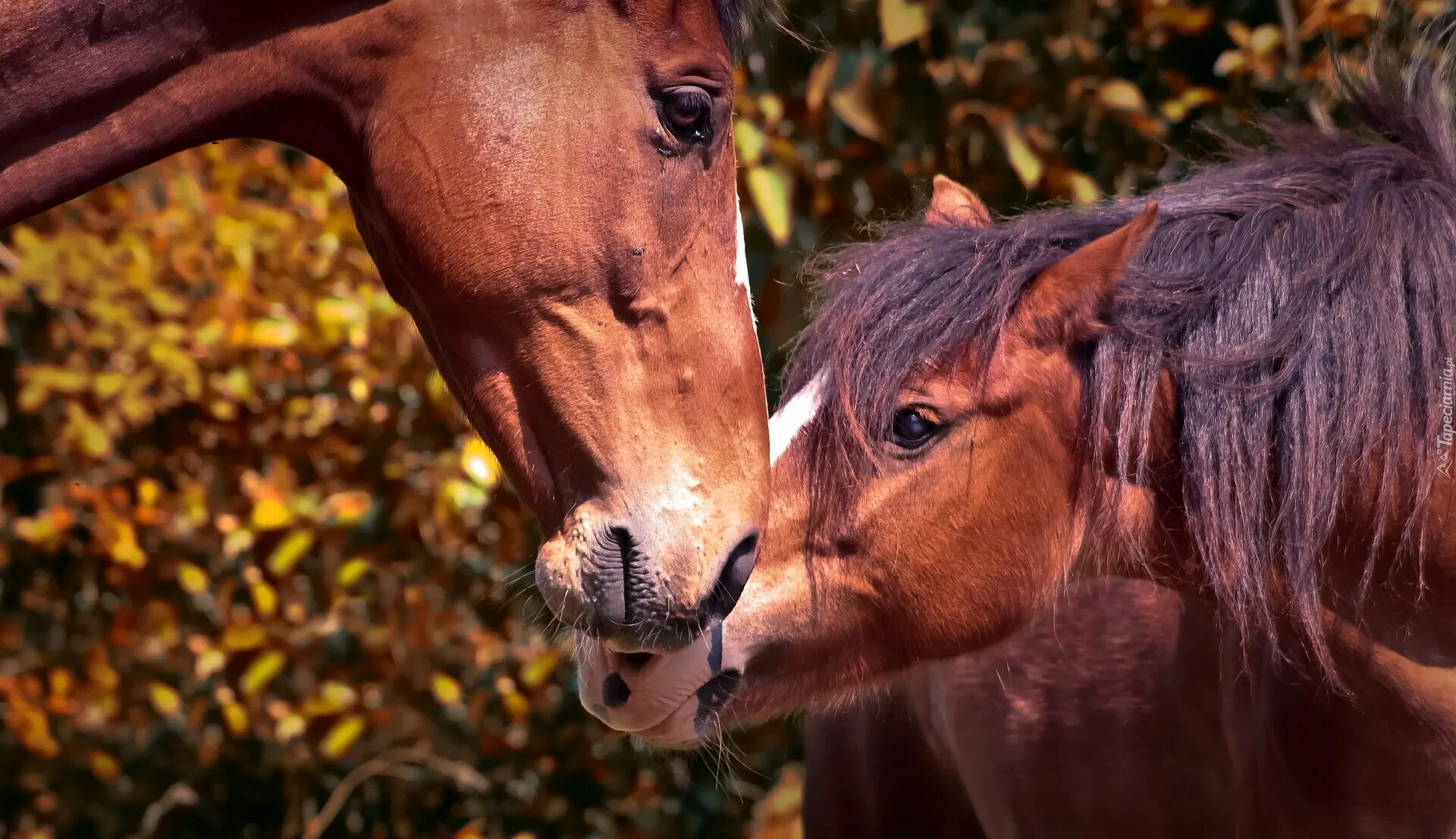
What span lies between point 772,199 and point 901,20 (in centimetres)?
43

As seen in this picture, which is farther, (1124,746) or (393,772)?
(393,772)

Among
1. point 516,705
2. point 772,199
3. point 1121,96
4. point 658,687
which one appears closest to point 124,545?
point 516,705

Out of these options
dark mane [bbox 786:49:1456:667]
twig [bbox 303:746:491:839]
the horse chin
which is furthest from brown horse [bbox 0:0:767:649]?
twig [bbox 303:746:491:839]

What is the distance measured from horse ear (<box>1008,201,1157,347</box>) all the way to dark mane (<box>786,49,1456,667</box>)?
A: 23 millimetres

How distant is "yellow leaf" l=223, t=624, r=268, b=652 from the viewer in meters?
3.15

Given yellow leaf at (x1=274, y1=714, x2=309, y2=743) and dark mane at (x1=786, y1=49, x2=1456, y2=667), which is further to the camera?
yellow leaf at (x1=274, y1=714, x2=309, y2=743)

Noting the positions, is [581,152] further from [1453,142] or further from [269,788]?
[269,788]

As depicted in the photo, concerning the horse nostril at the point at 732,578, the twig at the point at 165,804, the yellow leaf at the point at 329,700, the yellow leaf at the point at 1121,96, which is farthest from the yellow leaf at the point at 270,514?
the yellow leaf at the point at 1121,96

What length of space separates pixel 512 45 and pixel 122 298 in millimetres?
2019

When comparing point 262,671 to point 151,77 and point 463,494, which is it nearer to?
point 463,494

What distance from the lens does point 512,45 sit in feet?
4.78

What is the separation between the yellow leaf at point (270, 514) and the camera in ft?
9.98

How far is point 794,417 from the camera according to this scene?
1945 mm

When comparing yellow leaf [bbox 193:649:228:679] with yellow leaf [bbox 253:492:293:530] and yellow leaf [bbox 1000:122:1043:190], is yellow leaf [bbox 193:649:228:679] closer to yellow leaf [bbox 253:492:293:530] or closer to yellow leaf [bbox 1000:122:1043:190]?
yellow leaf [bbox 253:492:293:530]
